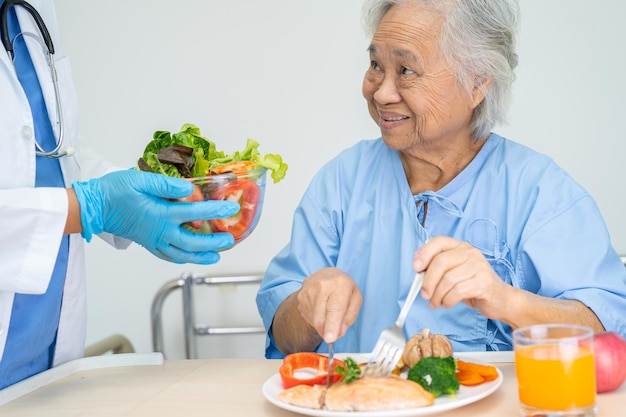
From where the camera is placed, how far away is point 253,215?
1435 millimetres

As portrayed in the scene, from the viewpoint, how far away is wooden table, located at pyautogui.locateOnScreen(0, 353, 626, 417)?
124cm

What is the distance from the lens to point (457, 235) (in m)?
1.73

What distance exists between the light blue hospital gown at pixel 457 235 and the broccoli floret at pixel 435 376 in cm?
46

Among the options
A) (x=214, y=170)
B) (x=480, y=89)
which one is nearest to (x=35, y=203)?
(x=214, y=170)

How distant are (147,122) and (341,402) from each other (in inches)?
77.6

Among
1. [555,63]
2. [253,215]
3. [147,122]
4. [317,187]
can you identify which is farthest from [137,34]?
[253,215]

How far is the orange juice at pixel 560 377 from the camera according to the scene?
104 centimetres

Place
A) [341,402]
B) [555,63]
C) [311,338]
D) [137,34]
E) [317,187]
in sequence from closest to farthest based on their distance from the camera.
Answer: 1. [341,402]
2. [311,338]
3. [317,187]
4. [555,63]
5. [137,34]

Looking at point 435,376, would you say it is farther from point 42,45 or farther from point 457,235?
point 42,45

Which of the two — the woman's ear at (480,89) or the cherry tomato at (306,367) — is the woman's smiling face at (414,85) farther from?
the cherry tomato at (306,367)

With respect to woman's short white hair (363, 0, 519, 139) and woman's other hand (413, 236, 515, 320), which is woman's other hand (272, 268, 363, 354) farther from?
woman's short white hair (363, 0, 519, 139)

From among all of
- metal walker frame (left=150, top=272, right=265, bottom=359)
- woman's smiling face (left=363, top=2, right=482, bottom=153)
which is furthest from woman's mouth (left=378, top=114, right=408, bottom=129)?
metal walker frame (left=150, top=272, right=265, bottom=359)

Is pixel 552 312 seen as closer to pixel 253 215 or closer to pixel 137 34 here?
pixel 253 215

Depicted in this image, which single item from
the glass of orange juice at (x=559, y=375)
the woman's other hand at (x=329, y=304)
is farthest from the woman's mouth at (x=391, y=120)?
the glass of orange juice at (x=559, y=375)
